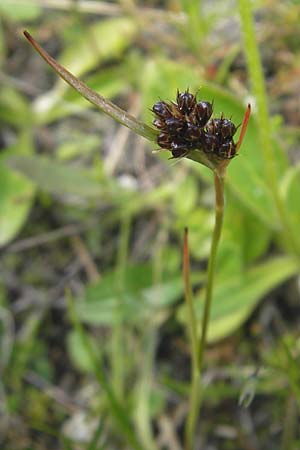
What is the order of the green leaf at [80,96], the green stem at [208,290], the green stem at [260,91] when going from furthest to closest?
1. the green leaf at [80,96]
2. the green stem at [260,91]
3. the green stem at [208,290]

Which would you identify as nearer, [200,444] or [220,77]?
[200,444]

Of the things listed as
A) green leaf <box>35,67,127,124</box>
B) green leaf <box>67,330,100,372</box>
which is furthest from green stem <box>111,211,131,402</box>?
green leaf <box>35,67,127,124</box>

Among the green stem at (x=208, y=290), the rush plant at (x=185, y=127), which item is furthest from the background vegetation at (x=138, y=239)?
the rush plant at (x=185, y=127)

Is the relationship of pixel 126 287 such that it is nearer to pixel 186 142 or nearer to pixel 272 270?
pixel 272 270

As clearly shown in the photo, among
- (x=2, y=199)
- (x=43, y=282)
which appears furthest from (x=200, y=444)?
(x=2, y=199)

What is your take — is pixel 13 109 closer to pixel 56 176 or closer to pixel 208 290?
pixel 56 176

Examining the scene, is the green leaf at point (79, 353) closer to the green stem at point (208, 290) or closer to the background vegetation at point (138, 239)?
the background vegetation at point (138, 239)

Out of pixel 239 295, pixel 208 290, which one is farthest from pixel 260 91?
pixel 239 295

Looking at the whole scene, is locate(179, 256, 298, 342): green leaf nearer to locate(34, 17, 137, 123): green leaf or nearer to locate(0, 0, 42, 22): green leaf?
locate(34, 17, 137, 123): green leaf
